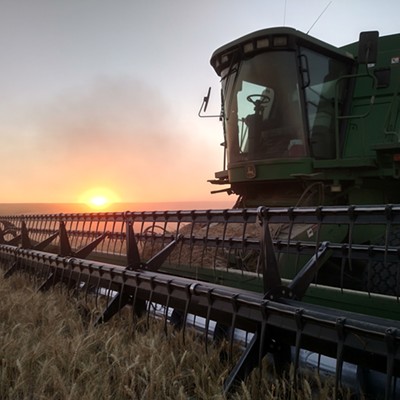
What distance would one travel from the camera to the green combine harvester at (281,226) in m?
1.80

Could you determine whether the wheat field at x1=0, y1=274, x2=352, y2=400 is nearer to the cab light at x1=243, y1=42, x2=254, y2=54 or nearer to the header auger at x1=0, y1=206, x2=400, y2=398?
the header auger at x1=0, y1=206, x2=400, y2=398

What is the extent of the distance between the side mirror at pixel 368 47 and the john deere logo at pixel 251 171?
1.28 meters

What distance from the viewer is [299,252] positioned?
2.36 m

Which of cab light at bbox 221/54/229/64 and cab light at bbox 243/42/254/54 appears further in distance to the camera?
cab light at bbox 221/54/229/64

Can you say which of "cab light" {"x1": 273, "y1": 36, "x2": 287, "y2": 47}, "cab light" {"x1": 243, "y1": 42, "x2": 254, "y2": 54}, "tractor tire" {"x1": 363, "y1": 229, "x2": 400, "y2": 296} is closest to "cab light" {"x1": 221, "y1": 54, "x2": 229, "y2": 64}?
"cab light" {"x1": 243, "y1": 42, "x2": 254, "y2": 54}

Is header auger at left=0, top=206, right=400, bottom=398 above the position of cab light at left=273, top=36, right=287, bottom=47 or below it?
below

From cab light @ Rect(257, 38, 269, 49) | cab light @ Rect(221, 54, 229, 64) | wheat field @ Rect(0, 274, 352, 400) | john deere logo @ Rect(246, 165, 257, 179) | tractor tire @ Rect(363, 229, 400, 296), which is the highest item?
cab light @ Rect(257, 38, 269, 49)

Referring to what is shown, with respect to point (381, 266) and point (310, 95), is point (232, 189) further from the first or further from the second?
point (381, 266)

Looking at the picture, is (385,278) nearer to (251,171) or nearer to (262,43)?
(251,171)

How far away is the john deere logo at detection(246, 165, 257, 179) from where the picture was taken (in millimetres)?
3876

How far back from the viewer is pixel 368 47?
133 inches

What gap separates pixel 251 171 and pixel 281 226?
0.84 meters

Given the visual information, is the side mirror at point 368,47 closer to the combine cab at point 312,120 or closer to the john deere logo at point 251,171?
the combine cab at point 312,120

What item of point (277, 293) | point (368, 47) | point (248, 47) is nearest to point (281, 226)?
point (277, 293)
